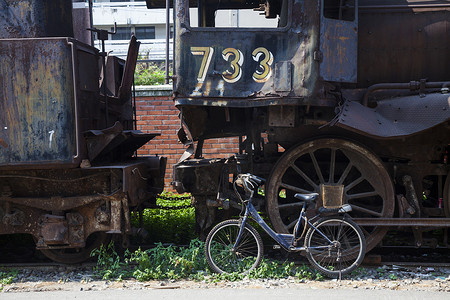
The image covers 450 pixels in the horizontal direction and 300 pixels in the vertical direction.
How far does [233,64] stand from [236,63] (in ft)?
0.12

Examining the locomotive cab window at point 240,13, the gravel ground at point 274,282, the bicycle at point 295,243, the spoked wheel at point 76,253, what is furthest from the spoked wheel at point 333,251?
the spoked wheel at point 76,253

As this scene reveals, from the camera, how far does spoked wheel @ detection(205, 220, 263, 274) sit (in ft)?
16.1

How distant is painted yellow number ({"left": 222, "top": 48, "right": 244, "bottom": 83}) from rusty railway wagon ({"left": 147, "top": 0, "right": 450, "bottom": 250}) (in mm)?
11

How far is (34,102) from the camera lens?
4.96 meters

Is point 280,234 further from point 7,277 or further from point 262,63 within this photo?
point 7,277

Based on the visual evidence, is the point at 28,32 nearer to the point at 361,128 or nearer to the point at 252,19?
the point at 252,19

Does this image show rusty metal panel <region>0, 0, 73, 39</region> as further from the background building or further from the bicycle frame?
the background building

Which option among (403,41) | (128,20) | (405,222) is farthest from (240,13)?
(128,20)

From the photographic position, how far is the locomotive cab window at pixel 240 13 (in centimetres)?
533

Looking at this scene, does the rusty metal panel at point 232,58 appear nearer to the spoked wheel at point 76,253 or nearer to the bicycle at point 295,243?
the bicycle at point 295,243

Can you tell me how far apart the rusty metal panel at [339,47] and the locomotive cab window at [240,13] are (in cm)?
51

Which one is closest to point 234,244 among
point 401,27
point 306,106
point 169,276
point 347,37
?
point 169,276

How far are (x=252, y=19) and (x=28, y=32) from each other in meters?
2.74

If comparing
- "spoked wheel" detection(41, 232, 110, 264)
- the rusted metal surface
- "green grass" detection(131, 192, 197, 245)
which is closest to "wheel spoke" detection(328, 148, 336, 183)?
the rusted metal surface
